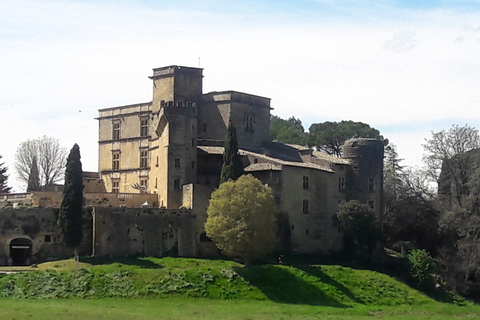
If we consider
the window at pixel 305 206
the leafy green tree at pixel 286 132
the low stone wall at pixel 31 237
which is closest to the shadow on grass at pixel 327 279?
the window at pixel 305 206

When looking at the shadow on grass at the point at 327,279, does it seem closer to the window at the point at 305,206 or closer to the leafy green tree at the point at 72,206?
the window at the point at 305,206

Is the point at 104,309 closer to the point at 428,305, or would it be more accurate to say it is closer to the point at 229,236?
the point at 229,236

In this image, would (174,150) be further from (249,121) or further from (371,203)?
(371,203)

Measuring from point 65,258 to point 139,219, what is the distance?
615cm

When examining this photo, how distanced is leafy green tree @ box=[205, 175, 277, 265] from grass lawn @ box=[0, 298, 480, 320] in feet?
22.0

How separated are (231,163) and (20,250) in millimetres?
16360

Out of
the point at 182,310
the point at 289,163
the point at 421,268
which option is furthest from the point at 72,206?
the point at 421,268

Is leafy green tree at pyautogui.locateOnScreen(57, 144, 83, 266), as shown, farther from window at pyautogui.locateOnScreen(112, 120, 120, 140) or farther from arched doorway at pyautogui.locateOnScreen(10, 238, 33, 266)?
window at pyautogui.locateOnScreen(112, 120, 120, 140)

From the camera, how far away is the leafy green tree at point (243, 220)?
6391 cm

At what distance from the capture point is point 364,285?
66062 mm

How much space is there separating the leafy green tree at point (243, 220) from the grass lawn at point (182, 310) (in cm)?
672

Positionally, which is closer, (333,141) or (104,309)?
(104,309)

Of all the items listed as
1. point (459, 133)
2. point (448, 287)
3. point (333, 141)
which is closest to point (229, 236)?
point (448, 287)

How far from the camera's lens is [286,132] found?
372 ft
